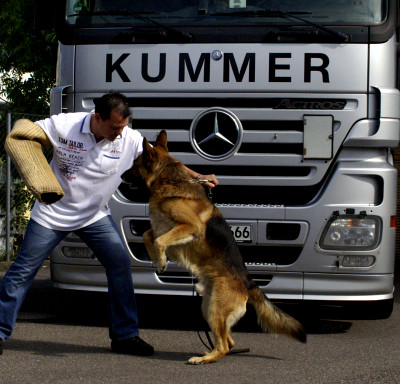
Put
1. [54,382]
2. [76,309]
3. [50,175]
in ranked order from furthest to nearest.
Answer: [76,309], [50,175], [54,382]

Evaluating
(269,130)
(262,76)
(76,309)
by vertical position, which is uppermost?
(262,76)

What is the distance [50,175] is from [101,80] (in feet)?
5.30

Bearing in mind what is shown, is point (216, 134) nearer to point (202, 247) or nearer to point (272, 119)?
point (272, 119)

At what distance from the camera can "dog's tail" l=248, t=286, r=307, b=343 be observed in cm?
548

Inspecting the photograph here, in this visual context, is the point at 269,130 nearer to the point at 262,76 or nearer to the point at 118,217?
the point at 262,76

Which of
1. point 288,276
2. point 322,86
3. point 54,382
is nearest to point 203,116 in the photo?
point 322,86

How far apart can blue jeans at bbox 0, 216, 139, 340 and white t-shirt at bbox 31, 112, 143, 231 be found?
3.6 inches

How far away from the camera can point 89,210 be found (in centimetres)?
573

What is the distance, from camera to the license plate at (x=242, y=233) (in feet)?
21.5

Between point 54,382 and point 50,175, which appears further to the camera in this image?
point 50,175

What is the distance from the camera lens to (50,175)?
5.34 meters

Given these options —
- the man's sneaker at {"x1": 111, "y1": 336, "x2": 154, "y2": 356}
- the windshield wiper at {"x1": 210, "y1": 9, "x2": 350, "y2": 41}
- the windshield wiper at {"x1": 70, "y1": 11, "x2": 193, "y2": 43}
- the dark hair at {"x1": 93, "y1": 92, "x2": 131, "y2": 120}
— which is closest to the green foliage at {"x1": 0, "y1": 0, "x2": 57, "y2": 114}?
the windshield wiper at {"x1": 70, "y1": 11, "x2": 193, "y2": 43}

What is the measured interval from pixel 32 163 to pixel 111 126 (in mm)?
567

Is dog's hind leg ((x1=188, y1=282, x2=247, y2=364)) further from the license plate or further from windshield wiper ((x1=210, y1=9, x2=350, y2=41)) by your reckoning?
windshield wiper ((x1=210, y1=9, x2=350, y2=41))
